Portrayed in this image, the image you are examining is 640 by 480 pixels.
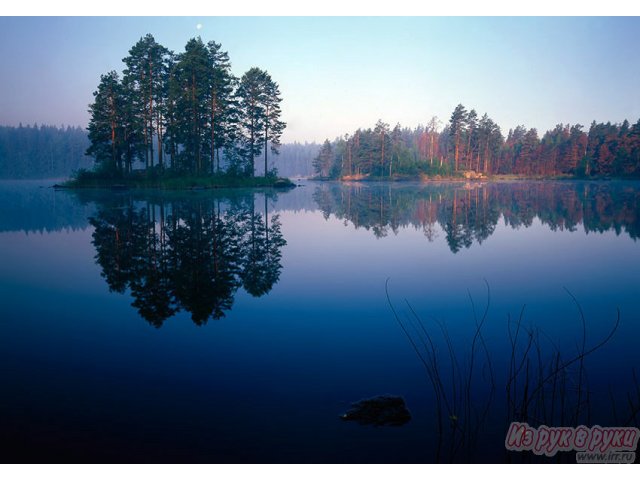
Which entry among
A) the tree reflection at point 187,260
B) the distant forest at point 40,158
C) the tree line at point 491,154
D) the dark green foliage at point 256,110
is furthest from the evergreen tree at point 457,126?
the distant forest at point 40,158

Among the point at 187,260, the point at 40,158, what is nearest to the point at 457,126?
the point at 187,260

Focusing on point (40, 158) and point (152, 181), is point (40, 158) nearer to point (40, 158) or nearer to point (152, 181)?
point (40, 158)

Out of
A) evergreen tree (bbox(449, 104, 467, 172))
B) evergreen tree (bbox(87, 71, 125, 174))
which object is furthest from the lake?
evergreen tree (bbox(449, 104, 467, 172))

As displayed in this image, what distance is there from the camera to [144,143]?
56.8 m

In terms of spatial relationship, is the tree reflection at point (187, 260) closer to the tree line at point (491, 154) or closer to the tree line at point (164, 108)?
the tree line at point (164, 108)

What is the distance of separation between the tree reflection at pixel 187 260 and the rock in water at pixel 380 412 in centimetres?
396

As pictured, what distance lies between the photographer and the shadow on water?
9125 mm

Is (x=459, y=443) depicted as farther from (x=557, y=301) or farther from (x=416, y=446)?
(x=557, y=301)

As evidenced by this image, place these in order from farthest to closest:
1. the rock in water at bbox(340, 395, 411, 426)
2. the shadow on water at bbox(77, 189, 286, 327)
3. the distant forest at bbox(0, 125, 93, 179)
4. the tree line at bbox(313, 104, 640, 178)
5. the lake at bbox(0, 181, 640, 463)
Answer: the distant forest at bbox(0, 125, 93, 179) → the tree line at bbox(313, 104, 640, 178) → the shadow on water at bbox(77, 189, 286, 327) → the rock in water at bbox(340, 395, 411, 426) → the lake at bbox(0, 181, 640, 463)

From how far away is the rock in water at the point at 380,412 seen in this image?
4.76 m

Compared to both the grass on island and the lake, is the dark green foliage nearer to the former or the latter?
the grass on island

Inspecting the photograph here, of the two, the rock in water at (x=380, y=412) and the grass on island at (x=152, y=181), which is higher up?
the grass on island at (x=152, y=181)

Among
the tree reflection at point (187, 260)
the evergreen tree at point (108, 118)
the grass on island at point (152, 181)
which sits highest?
the evergreen tree at point (108, 118)

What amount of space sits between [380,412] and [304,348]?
6.96ft
